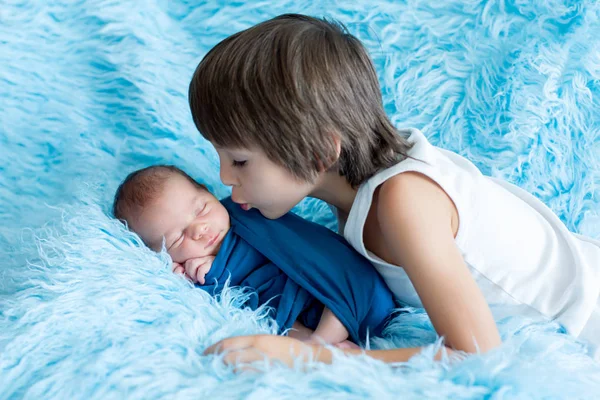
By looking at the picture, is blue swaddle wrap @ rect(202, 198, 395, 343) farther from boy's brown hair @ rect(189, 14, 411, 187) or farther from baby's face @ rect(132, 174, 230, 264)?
boy's brown hair @ rect(189, 14, 411, 187)

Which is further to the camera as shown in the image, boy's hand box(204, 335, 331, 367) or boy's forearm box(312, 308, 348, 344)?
boy's forearm box(312, 308, 348, 344)

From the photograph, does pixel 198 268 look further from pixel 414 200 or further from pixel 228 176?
pixel 414 200

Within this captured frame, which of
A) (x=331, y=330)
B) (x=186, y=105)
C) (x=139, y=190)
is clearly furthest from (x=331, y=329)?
(x=186, y=105)

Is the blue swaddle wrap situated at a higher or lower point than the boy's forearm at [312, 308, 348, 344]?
higher

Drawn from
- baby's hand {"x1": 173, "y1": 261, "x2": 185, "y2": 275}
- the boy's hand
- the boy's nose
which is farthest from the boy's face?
the boy's hand

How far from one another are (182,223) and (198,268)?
0.09 meters

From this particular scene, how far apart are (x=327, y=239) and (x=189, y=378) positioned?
0.48 meters

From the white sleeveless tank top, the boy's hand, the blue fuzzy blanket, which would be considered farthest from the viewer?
the blue fuzzy blanket

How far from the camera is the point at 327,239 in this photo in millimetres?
1315

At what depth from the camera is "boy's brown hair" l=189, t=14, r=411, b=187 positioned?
43.6 inches

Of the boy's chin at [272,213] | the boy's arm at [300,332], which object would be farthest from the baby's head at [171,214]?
the boy's arm at [300,332]

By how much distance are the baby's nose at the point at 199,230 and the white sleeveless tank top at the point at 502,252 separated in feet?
0.94

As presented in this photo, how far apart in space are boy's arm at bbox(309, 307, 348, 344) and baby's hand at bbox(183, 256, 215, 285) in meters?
0.25

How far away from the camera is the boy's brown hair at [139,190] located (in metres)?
1.33
